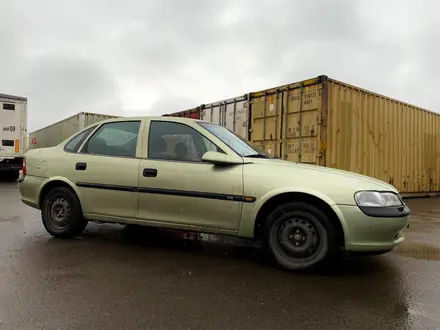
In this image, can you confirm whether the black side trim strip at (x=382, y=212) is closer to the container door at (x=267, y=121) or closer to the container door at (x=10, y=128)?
the container door at (x=267, y=121)

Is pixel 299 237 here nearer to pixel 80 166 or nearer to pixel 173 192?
pixel 173 192

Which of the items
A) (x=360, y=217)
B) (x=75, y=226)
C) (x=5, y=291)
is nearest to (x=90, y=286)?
(x=5, y=291)

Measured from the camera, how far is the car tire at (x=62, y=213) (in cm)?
494

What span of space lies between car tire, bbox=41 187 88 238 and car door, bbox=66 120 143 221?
0.55 feet

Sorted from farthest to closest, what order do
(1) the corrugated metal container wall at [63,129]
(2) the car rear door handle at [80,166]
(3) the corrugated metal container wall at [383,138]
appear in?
(1) the corrugated metal container wall at [63,129] < (3) the corrugated metal container wall at [383,138] < (2) the car rear door handle at [80,166]

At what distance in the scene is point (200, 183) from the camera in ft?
13.6

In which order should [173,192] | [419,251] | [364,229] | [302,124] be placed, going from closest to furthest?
[364,229]
[173,192]
[419,251]
[302,124]

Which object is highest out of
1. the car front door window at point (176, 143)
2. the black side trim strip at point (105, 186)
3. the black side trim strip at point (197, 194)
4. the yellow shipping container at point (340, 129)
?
the yellow shipping container at point (340, 129)

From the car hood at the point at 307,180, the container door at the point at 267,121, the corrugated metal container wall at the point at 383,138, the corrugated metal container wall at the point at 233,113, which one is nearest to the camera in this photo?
the car hood at the point at 307,180

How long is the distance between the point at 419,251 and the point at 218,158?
3.00 meters

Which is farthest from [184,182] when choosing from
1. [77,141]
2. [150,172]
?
[77,141]

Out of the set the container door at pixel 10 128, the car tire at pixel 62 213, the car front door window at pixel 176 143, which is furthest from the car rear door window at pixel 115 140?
the container door at pixel 10 128

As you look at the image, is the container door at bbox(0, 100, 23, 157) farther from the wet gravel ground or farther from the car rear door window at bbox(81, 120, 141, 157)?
the car rear door window at bbox(81, 120, 141, 157)

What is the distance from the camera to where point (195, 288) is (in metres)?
3.35
